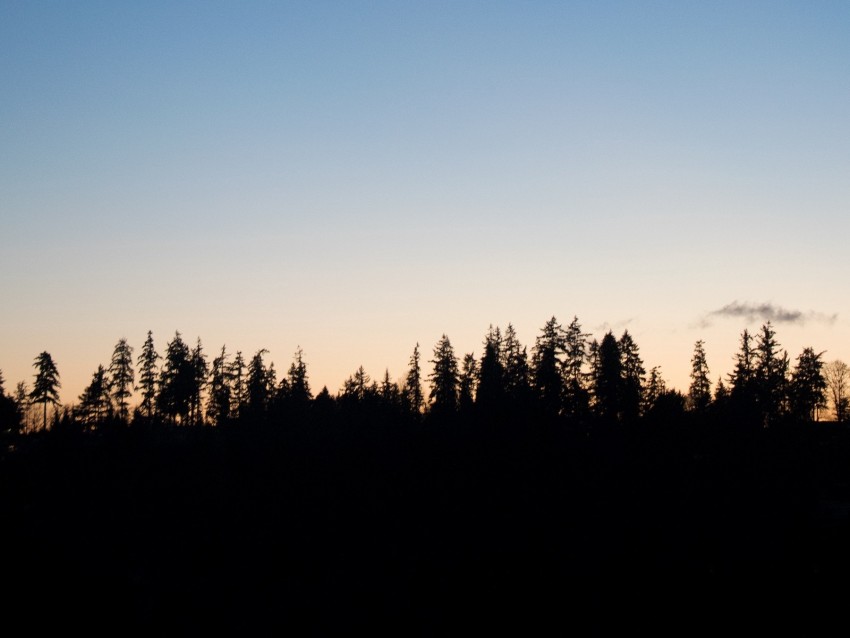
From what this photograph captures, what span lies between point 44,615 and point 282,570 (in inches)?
614

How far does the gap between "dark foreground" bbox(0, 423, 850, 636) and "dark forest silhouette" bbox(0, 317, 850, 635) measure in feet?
0.54

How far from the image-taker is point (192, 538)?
5328 centimetres

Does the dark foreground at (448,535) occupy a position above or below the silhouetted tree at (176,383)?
below

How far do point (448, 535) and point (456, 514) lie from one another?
2.14 metres

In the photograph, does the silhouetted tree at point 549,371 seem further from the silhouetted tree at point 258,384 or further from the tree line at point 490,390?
the silhouetted tree at point 258,384

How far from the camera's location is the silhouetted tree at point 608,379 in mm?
68188

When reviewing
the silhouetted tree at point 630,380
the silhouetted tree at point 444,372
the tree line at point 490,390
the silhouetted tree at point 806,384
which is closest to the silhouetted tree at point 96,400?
the tree line at point 490,390

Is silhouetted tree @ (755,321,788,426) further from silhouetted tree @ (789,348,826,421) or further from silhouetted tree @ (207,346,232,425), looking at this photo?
silhouetted tree @ (207,346,232,425)

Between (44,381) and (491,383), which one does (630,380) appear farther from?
(44,381)

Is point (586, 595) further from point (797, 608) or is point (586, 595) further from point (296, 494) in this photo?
point (296, 494)

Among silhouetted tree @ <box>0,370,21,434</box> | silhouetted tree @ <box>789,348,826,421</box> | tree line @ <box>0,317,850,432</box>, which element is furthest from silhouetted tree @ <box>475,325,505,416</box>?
silhouetted tree @ <box>0,370,21,434</box>

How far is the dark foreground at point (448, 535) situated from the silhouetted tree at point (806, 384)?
1160 centimetres

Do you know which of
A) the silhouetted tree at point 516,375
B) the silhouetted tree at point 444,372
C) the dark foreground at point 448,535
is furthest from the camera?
the silhouetted tree at point 444,372

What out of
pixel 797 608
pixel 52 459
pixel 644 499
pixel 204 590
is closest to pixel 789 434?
pixel 644 499
